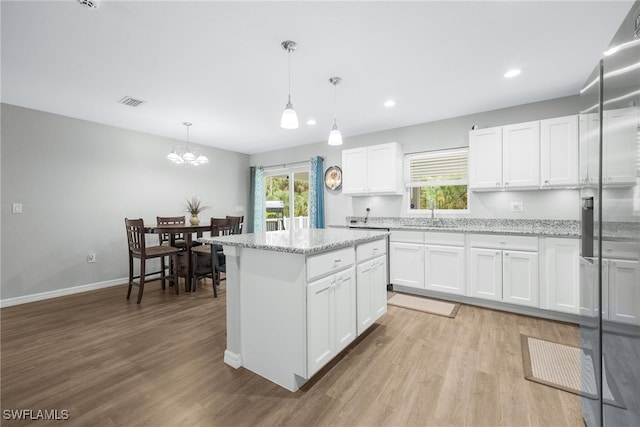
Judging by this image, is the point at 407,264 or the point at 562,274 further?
the point at 407,264

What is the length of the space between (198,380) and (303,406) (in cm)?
79

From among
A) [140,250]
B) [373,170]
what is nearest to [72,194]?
[140,250]

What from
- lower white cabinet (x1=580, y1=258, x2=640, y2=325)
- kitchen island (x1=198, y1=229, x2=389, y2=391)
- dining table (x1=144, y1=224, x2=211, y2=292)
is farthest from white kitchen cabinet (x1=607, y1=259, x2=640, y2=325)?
dining table (x1=144, y1=224, x2=211, y2=292)

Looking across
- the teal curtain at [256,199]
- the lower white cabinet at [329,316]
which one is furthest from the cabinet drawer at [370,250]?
the teal curtain at [256,199]

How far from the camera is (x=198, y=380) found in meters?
1.91

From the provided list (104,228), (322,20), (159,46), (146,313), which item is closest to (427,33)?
(322,20)

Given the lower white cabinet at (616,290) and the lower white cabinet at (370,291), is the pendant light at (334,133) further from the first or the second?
the lower white cabinet at (616,290)

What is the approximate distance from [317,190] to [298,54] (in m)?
3.05

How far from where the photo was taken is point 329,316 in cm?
194

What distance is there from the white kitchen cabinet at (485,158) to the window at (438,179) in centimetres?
38

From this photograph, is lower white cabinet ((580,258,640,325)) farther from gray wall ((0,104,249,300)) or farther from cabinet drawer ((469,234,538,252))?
gray wall ((0,104,249,300))

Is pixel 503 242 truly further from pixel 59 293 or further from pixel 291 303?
pixel 59 293

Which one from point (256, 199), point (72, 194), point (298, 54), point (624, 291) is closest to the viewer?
point (624, 291)
